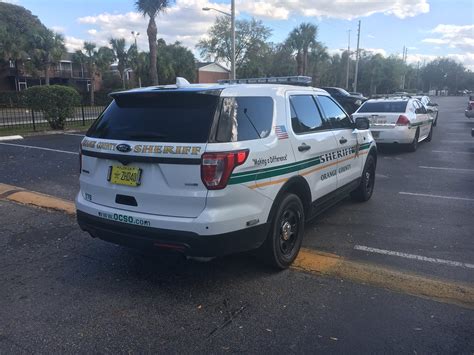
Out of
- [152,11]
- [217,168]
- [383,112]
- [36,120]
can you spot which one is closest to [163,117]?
[217,168]

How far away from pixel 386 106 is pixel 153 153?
10.5 metres

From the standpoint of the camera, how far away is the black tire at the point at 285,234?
3.87m

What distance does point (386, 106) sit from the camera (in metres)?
12.4

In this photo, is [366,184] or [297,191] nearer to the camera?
[297,191]

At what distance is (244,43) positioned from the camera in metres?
64.5

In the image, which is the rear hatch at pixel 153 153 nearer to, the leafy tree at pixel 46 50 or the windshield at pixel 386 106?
the windshield at pixel 386 106

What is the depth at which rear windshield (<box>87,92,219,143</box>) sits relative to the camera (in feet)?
11.2

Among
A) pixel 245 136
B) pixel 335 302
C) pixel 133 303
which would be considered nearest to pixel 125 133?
pixel 245 136

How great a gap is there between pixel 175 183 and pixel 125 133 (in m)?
0.72

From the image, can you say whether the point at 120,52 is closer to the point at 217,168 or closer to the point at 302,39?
the point at 302,39

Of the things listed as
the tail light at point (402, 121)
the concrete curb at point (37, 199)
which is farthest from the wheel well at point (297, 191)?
the tail light at point (402, 121)

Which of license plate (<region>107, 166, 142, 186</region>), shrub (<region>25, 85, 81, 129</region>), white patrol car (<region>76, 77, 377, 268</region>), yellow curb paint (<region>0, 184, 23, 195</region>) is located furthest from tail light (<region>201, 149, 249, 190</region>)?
shrub (<region>25, 85, 81, 129</region>)

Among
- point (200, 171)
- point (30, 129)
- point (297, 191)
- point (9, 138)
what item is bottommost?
point (9, 138)

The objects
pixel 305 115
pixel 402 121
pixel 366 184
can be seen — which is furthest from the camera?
pixel 402 121
